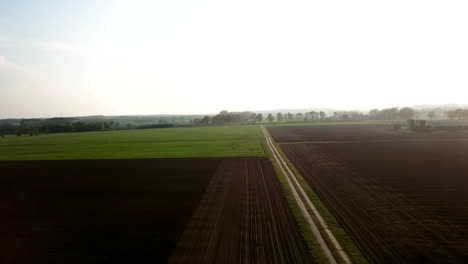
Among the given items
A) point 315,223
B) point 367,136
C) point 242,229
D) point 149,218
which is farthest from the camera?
point 367,136

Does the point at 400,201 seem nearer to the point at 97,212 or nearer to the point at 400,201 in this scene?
the point at 400,201

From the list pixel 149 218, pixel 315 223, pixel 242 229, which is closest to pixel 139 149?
pixel 149 218

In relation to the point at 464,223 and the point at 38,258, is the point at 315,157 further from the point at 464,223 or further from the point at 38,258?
the point at 38,258

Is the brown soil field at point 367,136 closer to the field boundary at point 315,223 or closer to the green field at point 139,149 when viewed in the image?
the green field at point 139,149

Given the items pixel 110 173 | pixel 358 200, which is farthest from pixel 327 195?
pixel 110 173

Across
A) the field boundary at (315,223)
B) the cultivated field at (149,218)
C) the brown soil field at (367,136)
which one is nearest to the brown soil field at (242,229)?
the cultivated field at (149,218)

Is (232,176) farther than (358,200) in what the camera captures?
Yes
